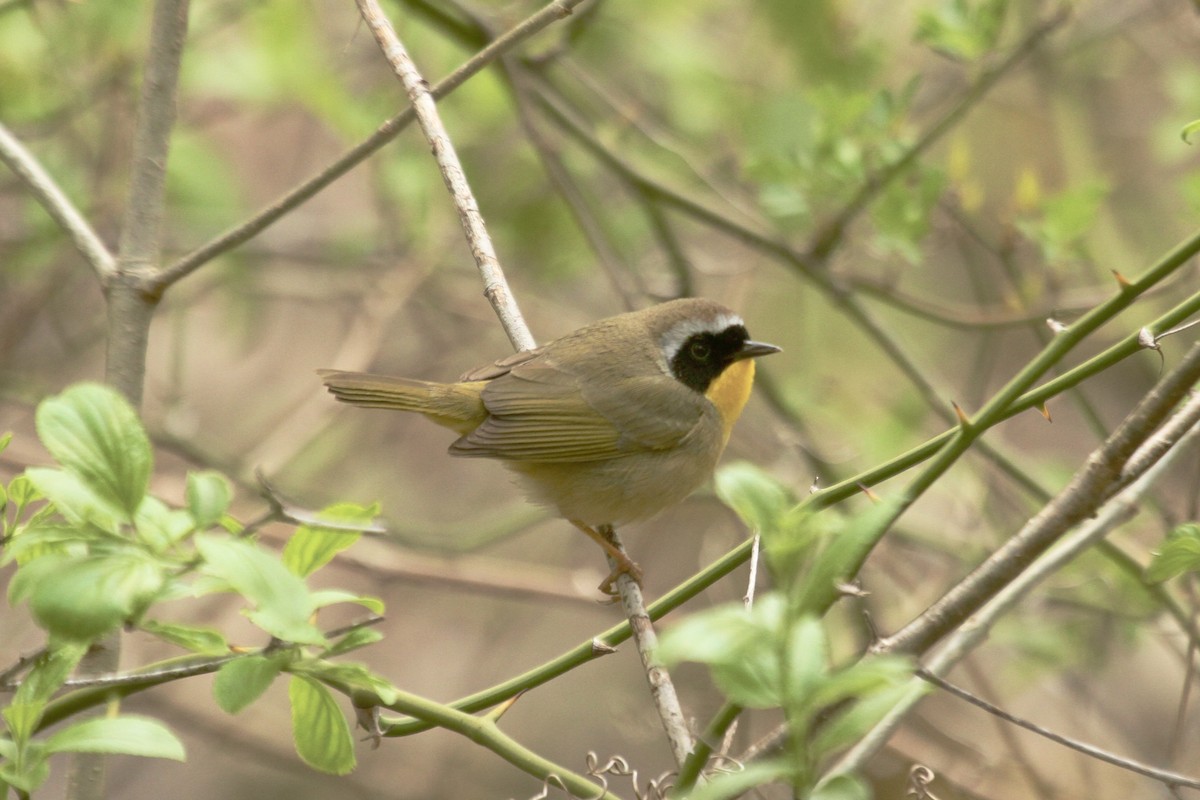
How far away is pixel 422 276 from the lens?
549cm

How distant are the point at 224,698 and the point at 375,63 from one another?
5226 mm

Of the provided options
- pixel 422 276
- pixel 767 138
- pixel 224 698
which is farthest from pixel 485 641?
pixel 224 698

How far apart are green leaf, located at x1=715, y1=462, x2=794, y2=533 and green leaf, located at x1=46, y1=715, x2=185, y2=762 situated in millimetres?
661

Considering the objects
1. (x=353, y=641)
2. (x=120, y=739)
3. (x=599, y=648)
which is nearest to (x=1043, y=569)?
(x=599, y=648)

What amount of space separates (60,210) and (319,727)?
131 centimetres

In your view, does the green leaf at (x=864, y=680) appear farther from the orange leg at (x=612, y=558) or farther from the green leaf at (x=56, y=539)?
the orange leg at (x=612, y=558)

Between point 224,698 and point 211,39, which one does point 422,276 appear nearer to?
point 211,39

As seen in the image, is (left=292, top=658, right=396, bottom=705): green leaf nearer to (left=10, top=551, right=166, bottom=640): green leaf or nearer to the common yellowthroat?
(left=10, top=551, right=166, bottom=640): green leaf

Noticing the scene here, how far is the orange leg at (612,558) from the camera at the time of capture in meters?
3.34

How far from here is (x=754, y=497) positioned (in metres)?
1.37

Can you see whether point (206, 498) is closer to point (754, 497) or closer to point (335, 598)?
point (335, 598)

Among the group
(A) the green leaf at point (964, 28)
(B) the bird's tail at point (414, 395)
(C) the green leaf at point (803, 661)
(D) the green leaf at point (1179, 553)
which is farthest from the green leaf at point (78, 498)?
(A) the green leaf at point (964, 28)

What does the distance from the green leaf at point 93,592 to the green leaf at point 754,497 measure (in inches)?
25.3

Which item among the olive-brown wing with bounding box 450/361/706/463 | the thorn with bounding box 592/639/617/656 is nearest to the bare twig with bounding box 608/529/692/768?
the thorn with bounding box 592/639/617/656
